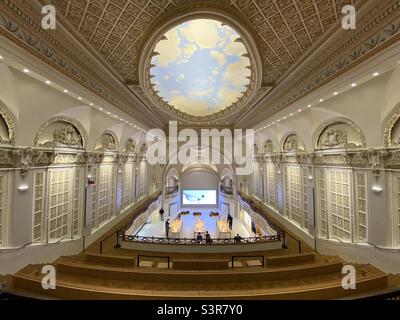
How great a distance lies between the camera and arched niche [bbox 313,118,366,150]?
231 inches

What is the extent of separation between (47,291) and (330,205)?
892 centimetres

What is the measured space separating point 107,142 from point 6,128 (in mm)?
4253

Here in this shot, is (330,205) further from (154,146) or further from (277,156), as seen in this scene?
(154,146)

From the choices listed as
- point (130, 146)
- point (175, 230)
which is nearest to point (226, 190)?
point (175, 230)

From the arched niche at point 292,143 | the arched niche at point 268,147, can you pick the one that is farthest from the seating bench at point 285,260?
the arched niche at point 268,147

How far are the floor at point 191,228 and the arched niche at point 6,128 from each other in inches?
400

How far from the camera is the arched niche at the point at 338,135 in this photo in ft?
19.3

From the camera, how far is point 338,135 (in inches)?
255

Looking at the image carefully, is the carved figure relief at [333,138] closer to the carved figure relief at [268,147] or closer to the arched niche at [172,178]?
the carved figure relief at [268,147]

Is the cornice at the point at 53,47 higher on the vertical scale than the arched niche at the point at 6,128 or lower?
higher

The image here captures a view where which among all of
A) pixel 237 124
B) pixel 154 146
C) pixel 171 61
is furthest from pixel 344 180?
pixel 154 146

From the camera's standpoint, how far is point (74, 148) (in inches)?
266
